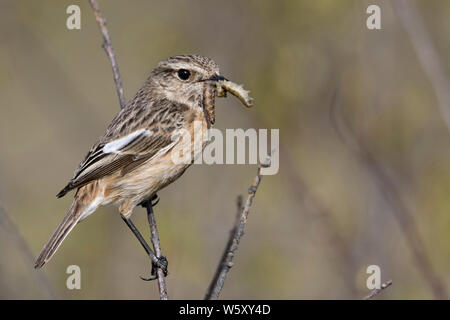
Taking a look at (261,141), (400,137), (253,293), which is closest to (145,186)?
(261,141)

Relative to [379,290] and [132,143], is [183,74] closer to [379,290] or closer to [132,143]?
[132,143]

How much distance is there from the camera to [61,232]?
5633mm

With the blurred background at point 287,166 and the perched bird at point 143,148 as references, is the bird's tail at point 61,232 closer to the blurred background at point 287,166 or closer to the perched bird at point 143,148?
the perched bird at point 143,148

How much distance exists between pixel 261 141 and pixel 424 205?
6.97ft

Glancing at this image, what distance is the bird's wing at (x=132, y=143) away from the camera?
5781mm

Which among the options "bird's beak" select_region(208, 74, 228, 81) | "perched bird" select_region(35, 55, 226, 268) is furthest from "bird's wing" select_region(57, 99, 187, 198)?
"bird's beak" select_region(208, 74, 228, 81)

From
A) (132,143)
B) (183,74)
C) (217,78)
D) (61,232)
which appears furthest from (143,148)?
(61,232)

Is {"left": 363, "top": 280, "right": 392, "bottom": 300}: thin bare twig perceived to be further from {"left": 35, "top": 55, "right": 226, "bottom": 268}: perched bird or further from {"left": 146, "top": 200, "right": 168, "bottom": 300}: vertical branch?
{"left": 35, "top": 55, "right": 226, "bottom": 268}: perched bird

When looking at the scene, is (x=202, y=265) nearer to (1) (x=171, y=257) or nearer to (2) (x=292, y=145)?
(1) (x=171, y=257)

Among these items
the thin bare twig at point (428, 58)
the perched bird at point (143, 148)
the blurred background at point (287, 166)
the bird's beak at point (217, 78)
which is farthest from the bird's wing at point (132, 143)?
the thin bare twig at point (428, 58)

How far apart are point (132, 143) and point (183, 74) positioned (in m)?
0.84

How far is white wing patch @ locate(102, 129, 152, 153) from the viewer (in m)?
5.82

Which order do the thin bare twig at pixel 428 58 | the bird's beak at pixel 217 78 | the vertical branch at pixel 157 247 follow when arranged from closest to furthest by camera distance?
the vertical branch at pixel 157 247
the thin bare twig at pixel 428 58
the bird's beak at pixel 217 78

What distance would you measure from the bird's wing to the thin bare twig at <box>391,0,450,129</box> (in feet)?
7.26
